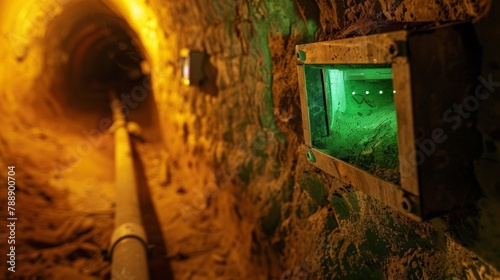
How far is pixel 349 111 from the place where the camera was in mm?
1619

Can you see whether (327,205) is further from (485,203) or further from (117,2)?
(117,2)

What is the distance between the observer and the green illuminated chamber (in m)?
1.39

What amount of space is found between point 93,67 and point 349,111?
1369 cm

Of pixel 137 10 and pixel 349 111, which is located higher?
pixel 137 10

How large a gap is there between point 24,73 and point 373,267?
6257 mm

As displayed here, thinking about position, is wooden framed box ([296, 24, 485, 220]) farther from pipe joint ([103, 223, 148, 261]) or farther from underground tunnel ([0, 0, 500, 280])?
pipe joint ([103, 223, 148, 261])

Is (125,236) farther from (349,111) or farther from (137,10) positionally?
(137,10)

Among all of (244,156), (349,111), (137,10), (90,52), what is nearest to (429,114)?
(349,111)

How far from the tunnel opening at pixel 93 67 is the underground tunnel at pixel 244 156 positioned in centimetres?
20

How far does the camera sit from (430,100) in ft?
3.14

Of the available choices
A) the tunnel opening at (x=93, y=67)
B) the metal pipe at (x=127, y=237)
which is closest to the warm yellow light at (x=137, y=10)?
the tunnel opening at (x=93, y=67)

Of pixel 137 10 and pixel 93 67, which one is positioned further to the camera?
pixel 93 67

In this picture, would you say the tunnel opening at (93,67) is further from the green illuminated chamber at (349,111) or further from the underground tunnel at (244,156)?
the green illuminated chamber at (349,111)

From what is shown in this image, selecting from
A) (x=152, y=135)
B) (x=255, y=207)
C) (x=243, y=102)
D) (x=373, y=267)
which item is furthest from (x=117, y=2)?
(x=373, y=267)
